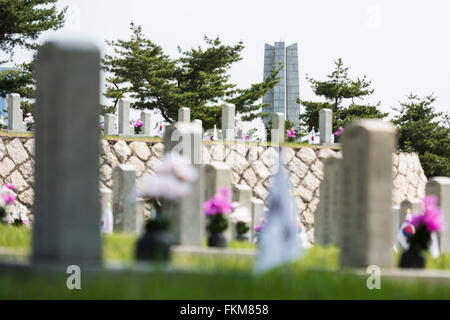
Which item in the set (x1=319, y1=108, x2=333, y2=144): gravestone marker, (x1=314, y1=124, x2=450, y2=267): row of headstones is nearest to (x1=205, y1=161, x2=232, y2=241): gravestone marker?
(x1=314, y1=124, x2=450, y2=267): row of headstones

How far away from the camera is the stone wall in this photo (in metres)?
22.0

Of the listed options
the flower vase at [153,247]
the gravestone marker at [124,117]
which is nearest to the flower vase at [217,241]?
Answer: the flower vase at [153,247]

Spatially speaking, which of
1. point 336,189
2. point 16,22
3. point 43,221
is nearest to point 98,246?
point 43,221

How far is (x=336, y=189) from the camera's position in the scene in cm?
1160

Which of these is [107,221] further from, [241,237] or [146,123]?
[146,123]

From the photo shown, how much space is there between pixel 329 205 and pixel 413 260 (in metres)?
3.55

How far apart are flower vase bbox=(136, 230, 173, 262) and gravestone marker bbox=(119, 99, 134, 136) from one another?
16.9m

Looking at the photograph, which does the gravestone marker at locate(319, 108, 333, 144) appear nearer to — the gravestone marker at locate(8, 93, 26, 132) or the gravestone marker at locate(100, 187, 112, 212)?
the gravestone marker at locate(8, 93, 26, 132)

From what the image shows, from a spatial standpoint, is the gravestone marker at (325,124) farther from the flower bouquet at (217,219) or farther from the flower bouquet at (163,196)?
the flower bouquet at (163,196)

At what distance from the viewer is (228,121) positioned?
24.7 metres

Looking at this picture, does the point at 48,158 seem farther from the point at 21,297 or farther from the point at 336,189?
the point at 336,189

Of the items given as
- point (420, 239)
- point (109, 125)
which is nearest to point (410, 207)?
point (420, 239)

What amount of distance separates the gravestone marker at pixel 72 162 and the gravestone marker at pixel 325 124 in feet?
64.3
